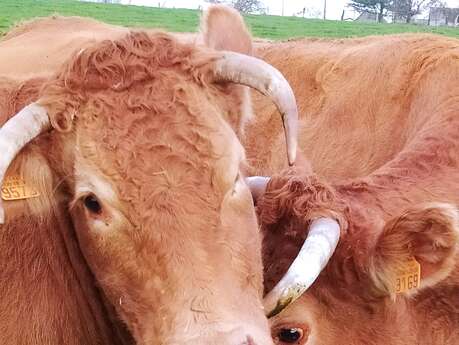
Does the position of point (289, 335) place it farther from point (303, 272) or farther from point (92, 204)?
point (92, 204)

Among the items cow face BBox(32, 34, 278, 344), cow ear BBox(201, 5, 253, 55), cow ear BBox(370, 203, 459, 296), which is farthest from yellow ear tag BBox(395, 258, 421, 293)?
cow ear BBox(201, 5, 253, 55)

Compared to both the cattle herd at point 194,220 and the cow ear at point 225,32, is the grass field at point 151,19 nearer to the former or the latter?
the cow ear at point 225,32

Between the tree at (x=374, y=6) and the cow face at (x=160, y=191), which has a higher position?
the cow face at (x=160, y=191)

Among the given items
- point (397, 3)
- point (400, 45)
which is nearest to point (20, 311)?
point (400, 45)

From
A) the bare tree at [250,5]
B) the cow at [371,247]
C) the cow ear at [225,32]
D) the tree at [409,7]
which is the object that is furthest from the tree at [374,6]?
the cow ear at [225,32]

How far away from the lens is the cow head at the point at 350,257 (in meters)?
3.41

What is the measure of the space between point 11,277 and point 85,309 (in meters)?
0.37

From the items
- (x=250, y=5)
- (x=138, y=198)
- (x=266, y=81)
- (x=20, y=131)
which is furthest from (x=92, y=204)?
(x=250, y=5)

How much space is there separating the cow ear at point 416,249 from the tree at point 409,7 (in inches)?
2057

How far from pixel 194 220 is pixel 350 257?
0.89 meters

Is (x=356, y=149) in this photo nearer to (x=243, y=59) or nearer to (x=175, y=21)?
(x=243, y=59)

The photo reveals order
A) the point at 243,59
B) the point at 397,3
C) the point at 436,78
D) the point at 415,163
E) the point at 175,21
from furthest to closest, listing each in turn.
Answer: the point at 397,3 → the point at 175,21 → the point at 436,78 → the point at 415,163 → the point at 243,59

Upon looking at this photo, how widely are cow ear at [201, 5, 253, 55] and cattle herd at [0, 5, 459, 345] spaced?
10 millimetres

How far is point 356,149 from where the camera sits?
236 inches
